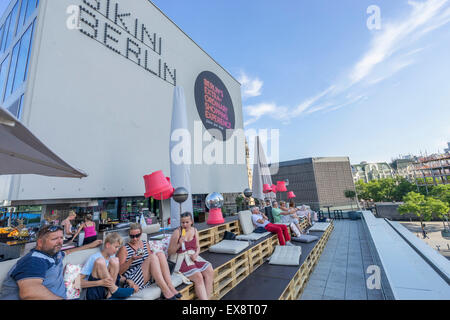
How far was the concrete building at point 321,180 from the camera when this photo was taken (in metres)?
43.2

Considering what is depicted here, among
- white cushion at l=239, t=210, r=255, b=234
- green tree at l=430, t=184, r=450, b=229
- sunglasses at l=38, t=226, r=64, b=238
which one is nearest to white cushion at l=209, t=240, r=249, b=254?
white cushion at l=239, t=210, r=255, b=234

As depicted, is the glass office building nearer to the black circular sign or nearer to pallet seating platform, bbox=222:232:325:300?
the black circular sign

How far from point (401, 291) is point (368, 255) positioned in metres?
3.39

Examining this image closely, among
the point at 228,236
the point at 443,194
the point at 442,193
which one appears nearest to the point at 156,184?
the point at 228,236

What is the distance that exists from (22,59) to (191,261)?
7.89 m

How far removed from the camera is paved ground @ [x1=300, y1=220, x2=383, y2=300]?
10.5 feet

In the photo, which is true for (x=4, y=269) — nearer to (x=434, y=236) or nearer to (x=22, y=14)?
(x=22, y=14)

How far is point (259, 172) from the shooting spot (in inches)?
370

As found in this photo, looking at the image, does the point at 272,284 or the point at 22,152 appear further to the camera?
the point at 272,284

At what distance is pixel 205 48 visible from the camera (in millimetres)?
11820

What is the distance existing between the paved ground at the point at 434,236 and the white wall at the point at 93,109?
26.2 metres

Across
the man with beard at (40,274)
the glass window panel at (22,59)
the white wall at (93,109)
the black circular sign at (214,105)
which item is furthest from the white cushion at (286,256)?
the glass window panel at (22,59)

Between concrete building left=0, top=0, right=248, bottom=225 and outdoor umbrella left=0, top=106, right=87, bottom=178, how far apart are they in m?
2.82

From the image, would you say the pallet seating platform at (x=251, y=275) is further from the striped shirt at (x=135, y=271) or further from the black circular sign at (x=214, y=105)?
the black circular sign at (x=214, y=105)
